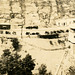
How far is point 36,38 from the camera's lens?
48.4m

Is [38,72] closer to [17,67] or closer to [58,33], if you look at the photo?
[17,67]

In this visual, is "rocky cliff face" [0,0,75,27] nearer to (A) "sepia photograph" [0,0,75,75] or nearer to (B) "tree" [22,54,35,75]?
(A) "sepia photograph" [0,0,75,75]

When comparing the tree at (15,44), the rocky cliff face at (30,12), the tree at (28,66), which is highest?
the rocky cliff face at (30,12)

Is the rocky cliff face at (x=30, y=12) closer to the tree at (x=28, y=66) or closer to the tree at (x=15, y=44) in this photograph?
the tree at (x=15, y=44)

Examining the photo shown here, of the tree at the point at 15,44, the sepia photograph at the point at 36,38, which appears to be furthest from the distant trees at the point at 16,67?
the tree at the point at 15,44

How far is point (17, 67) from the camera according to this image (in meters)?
34.1

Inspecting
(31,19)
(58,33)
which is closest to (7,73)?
(58,33)

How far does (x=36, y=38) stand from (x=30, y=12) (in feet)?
65.0

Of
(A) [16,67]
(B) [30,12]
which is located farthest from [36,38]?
(B) [30,12]

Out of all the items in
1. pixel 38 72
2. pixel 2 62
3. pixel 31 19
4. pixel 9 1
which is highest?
pixel 9 1

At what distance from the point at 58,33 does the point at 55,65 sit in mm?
15294

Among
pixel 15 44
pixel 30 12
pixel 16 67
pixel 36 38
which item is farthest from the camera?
pixel 30 12

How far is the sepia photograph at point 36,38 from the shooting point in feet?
115

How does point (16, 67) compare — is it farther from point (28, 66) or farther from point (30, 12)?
point (30, 12)
